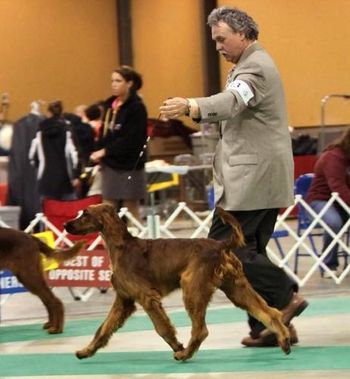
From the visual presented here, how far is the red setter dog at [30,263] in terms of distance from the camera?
532cm

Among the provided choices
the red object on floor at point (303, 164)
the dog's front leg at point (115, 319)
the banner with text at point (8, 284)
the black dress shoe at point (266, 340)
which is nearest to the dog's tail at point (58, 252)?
the banner with text at point (8, 284)

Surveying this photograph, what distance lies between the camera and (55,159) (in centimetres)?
775

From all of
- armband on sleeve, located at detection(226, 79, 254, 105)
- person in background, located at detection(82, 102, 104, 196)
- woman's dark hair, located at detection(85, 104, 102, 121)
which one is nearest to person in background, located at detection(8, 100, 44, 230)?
person in background, located at detection(82, 102, 104, 196)

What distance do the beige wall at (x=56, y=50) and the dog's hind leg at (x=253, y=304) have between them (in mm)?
9515

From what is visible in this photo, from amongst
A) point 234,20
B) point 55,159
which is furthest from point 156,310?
point 55,159

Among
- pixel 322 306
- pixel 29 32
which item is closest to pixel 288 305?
pixel 322 306

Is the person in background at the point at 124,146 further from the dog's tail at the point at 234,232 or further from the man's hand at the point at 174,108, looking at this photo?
the man's hand at the point at 174,108

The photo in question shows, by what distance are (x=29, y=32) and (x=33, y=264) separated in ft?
29.3

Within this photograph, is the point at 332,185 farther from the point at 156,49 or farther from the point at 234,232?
the point at 156,49

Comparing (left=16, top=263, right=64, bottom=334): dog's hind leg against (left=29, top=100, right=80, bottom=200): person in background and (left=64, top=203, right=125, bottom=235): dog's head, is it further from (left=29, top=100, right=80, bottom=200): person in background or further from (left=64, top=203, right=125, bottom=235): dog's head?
(left=29, top=100, right=80, bottom=200): person in background

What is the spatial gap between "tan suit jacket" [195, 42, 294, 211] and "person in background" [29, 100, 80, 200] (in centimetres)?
340

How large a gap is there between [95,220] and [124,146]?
2.51 metres

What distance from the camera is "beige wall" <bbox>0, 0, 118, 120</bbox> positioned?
13.7 m

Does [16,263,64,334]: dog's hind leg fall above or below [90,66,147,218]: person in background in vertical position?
below
